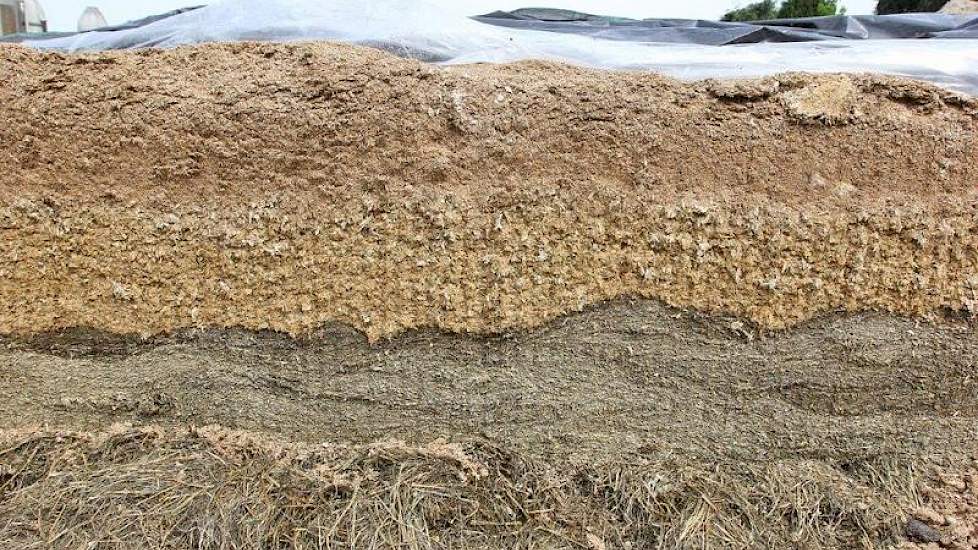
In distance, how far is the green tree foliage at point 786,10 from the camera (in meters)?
11.3

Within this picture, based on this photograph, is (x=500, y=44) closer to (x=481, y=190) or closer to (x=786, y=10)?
(x=481, y=190)

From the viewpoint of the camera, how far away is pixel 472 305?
1962 mm

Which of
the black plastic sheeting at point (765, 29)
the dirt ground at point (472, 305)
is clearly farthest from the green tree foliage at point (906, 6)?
the dirt ground at point (472, 305)

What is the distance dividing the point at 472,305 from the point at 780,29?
213 centimetres

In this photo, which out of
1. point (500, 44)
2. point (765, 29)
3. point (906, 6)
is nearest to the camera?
point (500, 44)

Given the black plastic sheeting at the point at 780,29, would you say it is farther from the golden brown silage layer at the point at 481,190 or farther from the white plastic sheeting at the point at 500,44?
the golden brown silage layer at the point at 481,190

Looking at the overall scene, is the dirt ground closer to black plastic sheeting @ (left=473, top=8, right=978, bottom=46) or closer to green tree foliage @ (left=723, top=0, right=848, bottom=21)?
black plastic sheeting @ (left=473, top=8, right=978, bottom=46)

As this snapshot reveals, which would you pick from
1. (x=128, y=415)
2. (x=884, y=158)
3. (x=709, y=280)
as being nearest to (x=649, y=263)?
(x=709, y=280)

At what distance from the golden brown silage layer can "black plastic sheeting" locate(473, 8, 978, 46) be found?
3.42ft

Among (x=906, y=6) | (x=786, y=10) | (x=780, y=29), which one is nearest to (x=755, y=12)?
(x=786, y=10)

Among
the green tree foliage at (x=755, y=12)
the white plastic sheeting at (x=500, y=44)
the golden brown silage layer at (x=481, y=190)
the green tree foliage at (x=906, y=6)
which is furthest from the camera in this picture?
the green tree foliage at (x=755, y=12)

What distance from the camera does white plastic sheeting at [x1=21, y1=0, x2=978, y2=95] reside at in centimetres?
222

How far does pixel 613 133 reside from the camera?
1.90 m

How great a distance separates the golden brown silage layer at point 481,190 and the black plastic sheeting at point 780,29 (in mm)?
1043
